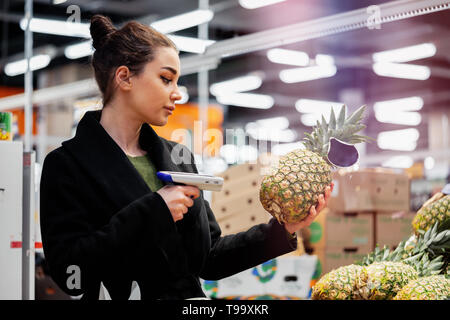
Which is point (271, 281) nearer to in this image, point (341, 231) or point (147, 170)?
point (341, 231)

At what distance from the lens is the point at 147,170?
1.65 meters

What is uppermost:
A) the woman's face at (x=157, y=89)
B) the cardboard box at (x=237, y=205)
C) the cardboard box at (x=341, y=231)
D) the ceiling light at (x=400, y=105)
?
the ceiling light at (x=400, y=105)

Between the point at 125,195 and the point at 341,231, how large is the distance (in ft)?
13.2

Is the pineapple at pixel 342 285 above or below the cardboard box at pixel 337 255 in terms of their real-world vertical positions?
above

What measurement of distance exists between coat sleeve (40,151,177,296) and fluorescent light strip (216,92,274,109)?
1289cm

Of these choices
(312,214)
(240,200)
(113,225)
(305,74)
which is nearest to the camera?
(113,225)

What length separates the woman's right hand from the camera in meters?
1.47

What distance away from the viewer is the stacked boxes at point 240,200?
6.72ft

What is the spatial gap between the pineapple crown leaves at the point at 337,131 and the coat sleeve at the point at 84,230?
58cm

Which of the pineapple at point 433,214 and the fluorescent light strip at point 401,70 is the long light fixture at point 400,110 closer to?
the fluorescent light strip at point 401,70

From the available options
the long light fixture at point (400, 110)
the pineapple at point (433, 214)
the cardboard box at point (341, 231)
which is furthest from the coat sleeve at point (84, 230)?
the long light fixture at point (400, 110)

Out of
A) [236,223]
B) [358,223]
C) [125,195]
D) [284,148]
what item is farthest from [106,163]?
[358,223]

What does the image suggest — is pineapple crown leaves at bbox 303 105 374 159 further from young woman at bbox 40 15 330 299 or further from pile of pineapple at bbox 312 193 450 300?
pile of pineapple at bbox 312 193 450 300
